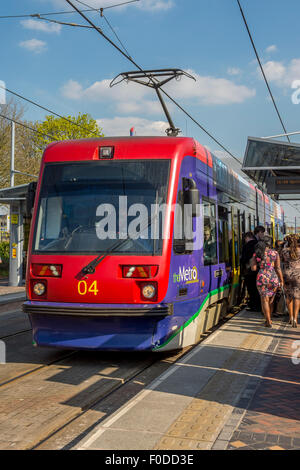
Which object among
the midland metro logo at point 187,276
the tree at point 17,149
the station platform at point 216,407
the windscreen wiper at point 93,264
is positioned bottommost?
the station platform at point 216,407

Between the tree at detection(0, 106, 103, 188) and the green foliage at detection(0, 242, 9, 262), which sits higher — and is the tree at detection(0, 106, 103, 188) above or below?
above

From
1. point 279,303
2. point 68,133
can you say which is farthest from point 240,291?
point 68,133

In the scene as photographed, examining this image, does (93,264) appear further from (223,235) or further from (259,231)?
(259,231)

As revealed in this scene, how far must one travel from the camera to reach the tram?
682 centimetres

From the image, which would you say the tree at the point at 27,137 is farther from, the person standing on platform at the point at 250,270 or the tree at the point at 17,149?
the person standing on platform at the point at 250,270

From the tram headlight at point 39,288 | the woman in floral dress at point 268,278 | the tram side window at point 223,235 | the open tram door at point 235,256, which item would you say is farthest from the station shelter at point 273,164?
the tram headlight at point 39,288

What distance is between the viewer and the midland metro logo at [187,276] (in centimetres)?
718

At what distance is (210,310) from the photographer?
920 cm

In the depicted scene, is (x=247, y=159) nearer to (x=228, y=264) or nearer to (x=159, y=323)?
(x=228, y=264)

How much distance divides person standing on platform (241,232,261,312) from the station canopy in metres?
2.10

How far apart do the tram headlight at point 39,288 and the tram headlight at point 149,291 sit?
1.25 m

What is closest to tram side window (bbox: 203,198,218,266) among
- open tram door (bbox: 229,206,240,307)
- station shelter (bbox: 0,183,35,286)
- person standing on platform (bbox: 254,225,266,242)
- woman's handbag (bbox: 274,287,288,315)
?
open tram door (bbox: 229,206,240,307)

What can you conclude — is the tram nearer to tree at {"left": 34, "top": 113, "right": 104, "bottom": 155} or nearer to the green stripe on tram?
the green stripe on tram
